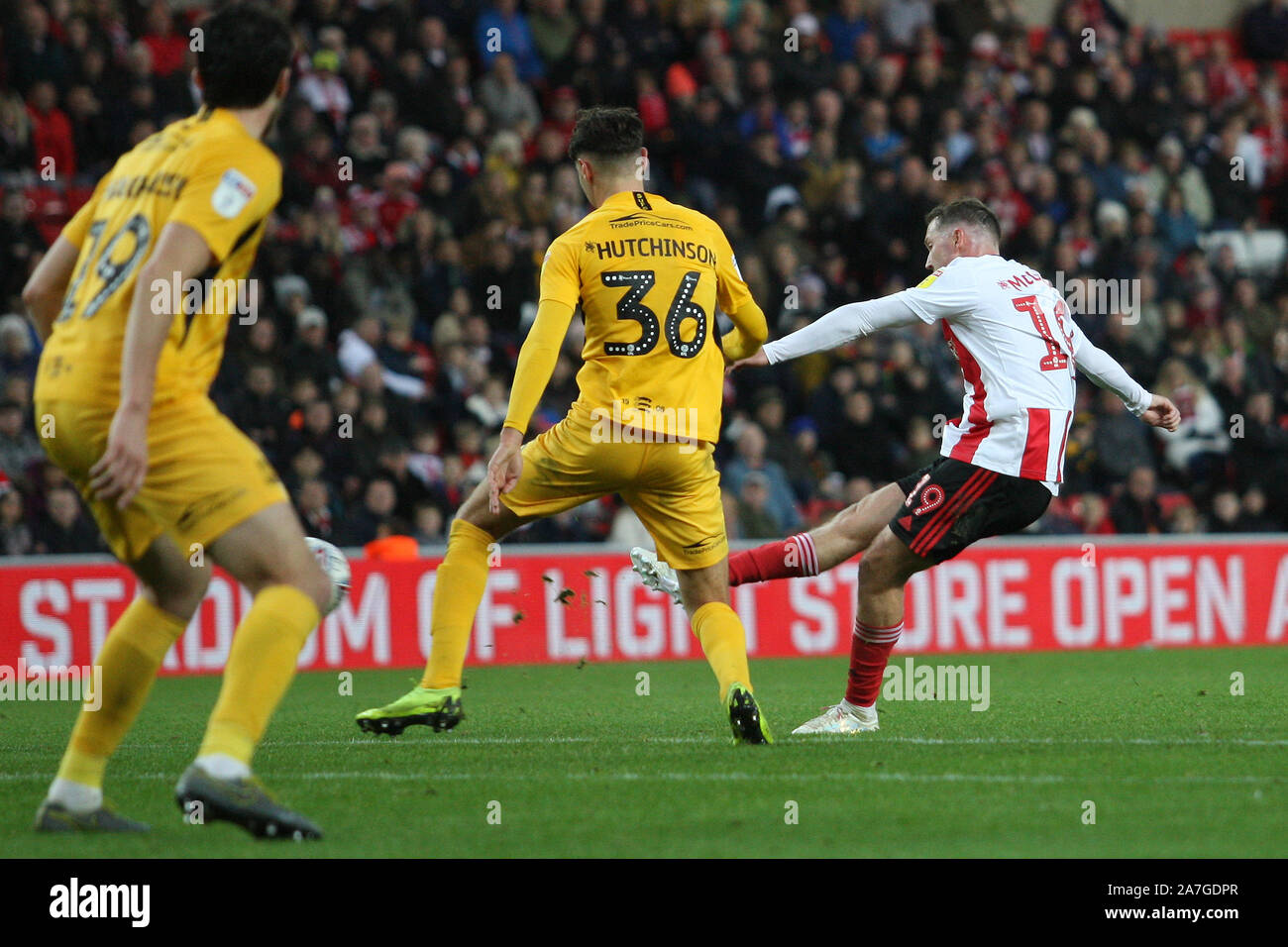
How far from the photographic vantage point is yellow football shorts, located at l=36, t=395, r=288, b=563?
4.68 meters

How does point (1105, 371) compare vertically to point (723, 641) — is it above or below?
above

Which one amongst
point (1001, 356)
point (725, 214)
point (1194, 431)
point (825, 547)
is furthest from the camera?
point (1194, 431)

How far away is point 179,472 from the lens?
15.4 feet

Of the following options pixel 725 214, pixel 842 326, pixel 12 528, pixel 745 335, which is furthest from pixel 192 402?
pixel 725 214

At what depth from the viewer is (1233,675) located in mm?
10664

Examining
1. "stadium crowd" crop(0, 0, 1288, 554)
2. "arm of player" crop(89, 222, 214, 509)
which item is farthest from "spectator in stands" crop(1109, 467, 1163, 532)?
"arm of player" crop(89, 222, 214, 509)

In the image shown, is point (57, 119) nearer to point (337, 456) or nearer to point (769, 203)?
point (337, 456)

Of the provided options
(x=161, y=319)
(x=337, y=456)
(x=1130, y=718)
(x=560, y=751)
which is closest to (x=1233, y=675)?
(x=1130, y=718)

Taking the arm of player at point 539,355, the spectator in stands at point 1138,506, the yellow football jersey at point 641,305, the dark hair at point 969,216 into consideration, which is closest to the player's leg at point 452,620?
the arm of player at point 539,355

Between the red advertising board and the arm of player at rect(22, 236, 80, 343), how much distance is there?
6638 mm

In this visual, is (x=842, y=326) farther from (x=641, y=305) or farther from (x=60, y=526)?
(x=60, y=526)

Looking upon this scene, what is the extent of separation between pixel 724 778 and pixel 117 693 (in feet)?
6.65

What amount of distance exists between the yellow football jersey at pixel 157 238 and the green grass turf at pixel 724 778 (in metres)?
1.28

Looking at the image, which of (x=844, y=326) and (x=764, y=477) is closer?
(x=844, y=326)
